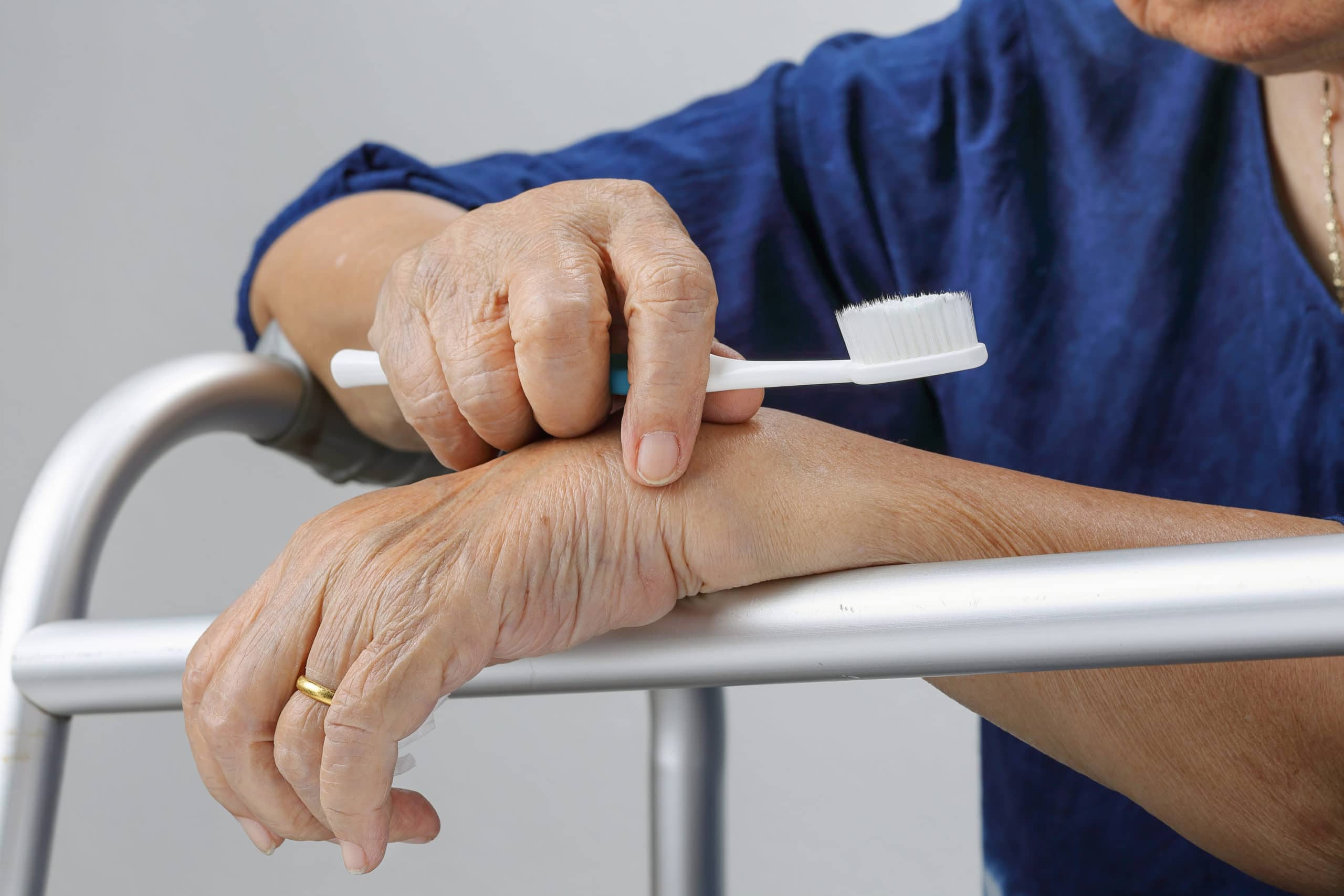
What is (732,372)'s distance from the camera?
0.36 metres

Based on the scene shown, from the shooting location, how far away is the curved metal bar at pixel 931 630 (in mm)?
266

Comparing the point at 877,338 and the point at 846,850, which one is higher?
the point at 877,338

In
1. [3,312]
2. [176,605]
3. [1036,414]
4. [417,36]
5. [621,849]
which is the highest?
[417,36]

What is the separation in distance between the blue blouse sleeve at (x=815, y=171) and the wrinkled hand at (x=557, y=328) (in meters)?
0.31

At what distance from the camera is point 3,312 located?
52.7 inches

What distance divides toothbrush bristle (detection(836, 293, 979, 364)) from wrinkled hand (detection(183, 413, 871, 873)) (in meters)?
0.05

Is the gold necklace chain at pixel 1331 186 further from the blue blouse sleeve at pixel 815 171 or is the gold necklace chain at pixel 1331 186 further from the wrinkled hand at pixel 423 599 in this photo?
the wrinkled hand at pixel 423 599

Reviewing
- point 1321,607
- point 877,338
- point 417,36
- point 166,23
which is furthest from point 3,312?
point 1321,607

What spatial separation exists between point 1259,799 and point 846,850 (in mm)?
912

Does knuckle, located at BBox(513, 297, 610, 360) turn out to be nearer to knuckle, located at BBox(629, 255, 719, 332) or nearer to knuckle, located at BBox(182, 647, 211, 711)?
knuckle, located at BBox(629, 255, 719, 332)

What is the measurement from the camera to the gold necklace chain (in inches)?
24.0

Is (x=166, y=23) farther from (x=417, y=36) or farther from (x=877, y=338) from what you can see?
(x=877, y=338)

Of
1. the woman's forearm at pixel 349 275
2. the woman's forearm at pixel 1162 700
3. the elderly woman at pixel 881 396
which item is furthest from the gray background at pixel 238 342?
the woman's forearm at pixel 1162 700

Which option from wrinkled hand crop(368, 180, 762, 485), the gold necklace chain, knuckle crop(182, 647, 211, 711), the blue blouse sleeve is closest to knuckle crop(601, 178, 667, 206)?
wrinkled hand crop(368, 180, 762, 485)
